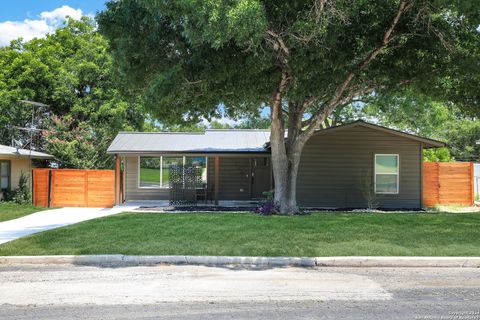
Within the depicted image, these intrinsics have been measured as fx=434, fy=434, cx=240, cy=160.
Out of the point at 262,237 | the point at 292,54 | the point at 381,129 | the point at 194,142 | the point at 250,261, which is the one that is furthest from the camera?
the point at 194,142

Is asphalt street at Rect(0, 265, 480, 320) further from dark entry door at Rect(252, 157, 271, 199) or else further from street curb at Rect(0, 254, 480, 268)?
dark entry door at Rect(252, 157, 271, 199)

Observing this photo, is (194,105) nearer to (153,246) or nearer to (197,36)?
(197,36)

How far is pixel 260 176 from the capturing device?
20281 mm

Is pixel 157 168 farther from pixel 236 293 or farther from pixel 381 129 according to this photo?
pixel 236 293

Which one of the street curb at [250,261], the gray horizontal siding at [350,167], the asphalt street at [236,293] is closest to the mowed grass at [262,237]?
the street curb at [250,261]

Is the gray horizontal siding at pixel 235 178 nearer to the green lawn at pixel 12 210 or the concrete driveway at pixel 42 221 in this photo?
the concrete driveway at pixel 42 221

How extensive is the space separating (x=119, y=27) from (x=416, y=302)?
1023 cm

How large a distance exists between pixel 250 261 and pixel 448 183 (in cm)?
1463

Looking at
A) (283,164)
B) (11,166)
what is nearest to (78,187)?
(11,166)

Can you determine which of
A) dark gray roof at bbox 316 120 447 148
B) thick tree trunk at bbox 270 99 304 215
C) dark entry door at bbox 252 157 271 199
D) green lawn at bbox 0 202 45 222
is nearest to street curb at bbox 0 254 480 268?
thick tree trunk at bbox 270 99 304 215

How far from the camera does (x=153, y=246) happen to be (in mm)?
8742

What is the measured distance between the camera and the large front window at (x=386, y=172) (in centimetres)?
1842

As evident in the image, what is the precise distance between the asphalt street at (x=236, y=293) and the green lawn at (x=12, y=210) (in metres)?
7.59

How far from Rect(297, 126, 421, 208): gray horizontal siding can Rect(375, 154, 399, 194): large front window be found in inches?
9.1
